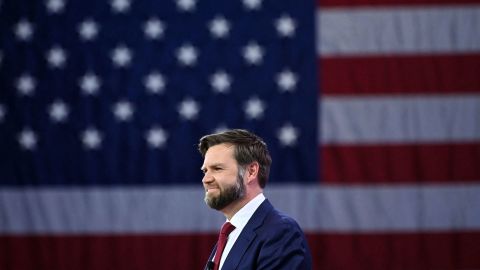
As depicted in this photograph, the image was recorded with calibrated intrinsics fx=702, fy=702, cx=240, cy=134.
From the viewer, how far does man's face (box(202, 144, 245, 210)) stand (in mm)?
1995

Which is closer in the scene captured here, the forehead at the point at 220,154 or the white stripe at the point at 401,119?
the forehead at the point at 220,154

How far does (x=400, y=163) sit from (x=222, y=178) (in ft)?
9.18

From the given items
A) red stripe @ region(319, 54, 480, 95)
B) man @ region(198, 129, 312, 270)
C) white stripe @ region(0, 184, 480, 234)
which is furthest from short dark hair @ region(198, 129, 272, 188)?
red stripe @ region(319, 54, 480, 95)

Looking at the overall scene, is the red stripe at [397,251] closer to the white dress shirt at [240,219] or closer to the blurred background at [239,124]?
the blurred background at [239,124]

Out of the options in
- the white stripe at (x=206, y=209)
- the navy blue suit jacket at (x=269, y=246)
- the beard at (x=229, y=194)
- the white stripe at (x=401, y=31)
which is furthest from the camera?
the white stripe at (x=401, y=31)

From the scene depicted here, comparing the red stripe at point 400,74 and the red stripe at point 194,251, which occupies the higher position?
the red stripe at point 400,74

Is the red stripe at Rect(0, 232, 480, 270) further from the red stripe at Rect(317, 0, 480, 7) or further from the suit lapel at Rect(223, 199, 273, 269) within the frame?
the suit lapel at Rect(223, 199, 273, 269)

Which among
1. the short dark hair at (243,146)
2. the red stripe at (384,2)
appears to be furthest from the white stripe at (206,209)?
the short dark hair at (243,146)

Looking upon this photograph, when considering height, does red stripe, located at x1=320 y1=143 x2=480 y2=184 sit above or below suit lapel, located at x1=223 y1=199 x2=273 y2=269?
below

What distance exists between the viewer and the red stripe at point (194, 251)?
455 cm

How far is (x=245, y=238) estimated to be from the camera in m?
1.95

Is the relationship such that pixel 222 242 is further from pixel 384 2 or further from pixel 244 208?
pixel 384 2

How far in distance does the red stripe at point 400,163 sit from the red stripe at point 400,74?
0.38m

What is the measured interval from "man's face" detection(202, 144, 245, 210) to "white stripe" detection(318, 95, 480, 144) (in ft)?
8.77
